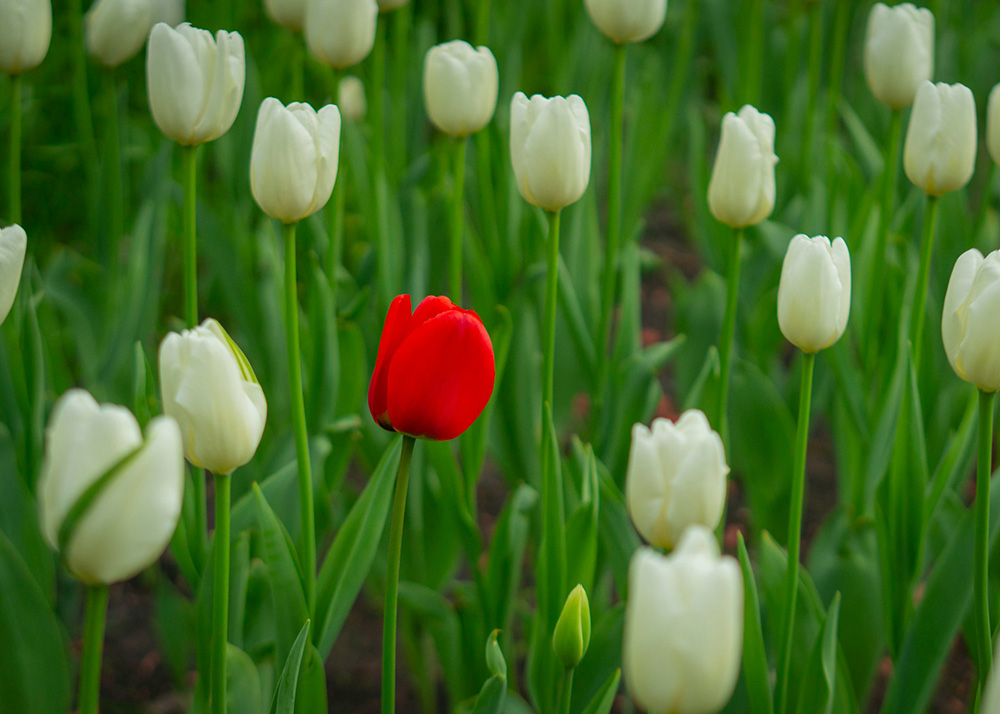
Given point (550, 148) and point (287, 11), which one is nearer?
point (550, 148)

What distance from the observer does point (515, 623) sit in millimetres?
1716

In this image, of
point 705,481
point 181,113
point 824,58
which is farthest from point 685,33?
point 705,481

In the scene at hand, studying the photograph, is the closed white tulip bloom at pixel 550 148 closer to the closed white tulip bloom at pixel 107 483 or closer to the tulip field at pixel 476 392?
the tulip field at pixel 476 392

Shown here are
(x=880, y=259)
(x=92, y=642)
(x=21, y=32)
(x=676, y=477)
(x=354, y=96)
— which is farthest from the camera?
(x=354, y=96)

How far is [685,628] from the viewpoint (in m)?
0.46

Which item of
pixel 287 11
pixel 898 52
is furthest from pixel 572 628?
pixel 287 11

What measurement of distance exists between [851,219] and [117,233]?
117 cm

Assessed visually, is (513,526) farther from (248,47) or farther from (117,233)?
(248,47)

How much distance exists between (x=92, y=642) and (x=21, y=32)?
83 cm

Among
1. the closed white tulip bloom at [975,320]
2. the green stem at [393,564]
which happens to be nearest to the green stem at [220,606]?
the green stem at [393,564]

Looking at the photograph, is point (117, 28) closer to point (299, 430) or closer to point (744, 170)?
point (299, 430)

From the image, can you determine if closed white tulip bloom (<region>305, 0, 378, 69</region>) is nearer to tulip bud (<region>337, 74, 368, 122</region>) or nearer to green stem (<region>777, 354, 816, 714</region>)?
green stem (<region>777, 354, 816, 714</region>)

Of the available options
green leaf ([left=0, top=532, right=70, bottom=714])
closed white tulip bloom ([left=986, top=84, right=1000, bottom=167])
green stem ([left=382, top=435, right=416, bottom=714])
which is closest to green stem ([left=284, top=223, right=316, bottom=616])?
green stem ([left=382, top=435, right=416, bottom=714])

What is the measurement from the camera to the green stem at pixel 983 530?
788mm
